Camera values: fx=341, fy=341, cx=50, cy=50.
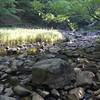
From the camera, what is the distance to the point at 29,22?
34844mm

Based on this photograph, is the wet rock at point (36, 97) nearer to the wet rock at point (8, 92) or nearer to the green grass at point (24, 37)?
the wet rock at point (8, 92)

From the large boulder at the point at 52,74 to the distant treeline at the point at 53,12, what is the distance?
4.15m

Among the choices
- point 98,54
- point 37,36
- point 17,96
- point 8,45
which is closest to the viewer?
point 17,96

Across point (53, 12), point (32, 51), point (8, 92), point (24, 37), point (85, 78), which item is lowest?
point (8, 92)

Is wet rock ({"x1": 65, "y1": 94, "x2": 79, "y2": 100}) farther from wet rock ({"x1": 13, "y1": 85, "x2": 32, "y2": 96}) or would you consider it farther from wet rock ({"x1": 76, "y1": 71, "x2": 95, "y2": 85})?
wet rock ({"x1": 13, "y1": 85, "x2": 32, "y2": 96})

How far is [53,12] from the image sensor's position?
13766 millimetres

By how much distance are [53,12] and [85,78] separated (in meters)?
5.91

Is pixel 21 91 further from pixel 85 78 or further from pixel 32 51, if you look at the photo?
pixel 32 51

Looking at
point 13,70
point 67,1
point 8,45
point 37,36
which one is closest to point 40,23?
point 37,36

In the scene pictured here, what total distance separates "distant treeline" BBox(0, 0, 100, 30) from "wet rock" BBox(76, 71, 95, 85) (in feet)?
11.8

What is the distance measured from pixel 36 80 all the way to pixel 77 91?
1.00 m

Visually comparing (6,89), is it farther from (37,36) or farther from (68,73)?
(37,36)

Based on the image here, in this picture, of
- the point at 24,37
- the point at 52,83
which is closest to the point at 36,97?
the point at 52,83

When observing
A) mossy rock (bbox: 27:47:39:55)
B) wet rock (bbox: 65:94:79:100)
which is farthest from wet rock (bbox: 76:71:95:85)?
mossy rock (bbox: 27:47:39:55)
